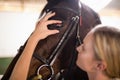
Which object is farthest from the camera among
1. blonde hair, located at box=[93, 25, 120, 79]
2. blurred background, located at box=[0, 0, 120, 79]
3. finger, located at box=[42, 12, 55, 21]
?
blurred background, located at box=[0, 0, 120, 79]

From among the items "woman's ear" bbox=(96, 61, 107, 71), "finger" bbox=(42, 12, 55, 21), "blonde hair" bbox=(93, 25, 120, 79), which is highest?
"finger" bbox=(42, 12, 55, 21)

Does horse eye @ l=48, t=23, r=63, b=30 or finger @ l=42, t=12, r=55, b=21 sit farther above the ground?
finger @ l=42, t=12, r=55, b=21

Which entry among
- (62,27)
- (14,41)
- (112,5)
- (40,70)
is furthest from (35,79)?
(112,5)

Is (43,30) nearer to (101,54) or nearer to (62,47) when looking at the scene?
(62,47)

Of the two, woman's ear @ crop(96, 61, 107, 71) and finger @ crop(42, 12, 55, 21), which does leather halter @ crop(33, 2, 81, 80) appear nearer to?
finger @ crop(42, 12, 55, 21)

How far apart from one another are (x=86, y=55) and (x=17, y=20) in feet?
9.83

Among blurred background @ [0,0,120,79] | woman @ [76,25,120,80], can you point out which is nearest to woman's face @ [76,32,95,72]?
woman @ [76,25,120,80]

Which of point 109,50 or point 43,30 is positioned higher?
point 43,30

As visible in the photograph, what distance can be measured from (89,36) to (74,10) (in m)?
0.15

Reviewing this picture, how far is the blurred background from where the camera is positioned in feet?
11.7

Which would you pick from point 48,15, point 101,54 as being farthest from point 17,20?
point 101,54

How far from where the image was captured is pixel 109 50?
3.09ft

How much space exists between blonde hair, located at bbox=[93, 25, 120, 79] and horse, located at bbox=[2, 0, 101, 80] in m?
0.13

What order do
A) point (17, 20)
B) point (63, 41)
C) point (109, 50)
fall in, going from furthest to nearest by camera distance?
point (17, 20)
point (63, 41)
point (109, 50)
